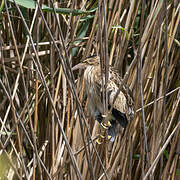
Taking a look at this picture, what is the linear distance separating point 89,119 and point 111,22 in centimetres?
55

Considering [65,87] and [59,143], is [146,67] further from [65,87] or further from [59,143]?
[59,143]

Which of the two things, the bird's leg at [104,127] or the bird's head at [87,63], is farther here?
the bird's head at [87,63]

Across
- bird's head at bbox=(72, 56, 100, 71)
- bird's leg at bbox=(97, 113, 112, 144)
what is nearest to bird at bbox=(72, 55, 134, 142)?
bird's head at bbox=(72, 56, 100, 71)

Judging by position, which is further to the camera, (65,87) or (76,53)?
(76,53)

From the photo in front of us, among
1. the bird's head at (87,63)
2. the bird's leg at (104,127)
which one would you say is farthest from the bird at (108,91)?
the bird's leg at (104,127)

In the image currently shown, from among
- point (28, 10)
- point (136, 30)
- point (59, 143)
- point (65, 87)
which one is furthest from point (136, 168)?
point (28, 10)

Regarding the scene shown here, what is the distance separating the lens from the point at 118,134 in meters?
1.87

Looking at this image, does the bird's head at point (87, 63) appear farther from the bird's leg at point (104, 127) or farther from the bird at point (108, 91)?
the bird's leg at point (104, 127)

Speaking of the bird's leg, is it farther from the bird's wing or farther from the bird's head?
the bird's head

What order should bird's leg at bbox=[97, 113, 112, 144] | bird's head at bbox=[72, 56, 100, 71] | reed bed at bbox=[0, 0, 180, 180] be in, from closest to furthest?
1. bird's leg at bbox=[97, 113, 112, 144]
2. reed bed at bbox=[0, 0, 180, 180]
3. bird's head at bbox=[72, 56, 100, 71]

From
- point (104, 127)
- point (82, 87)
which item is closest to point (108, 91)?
point (82, 87)

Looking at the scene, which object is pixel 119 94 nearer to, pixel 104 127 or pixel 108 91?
pixel 108 91

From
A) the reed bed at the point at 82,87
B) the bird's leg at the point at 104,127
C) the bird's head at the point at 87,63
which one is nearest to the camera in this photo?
the bird's leg at the point at 104,127

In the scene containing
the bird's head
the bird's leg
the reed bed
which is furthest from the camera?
the bird's head
